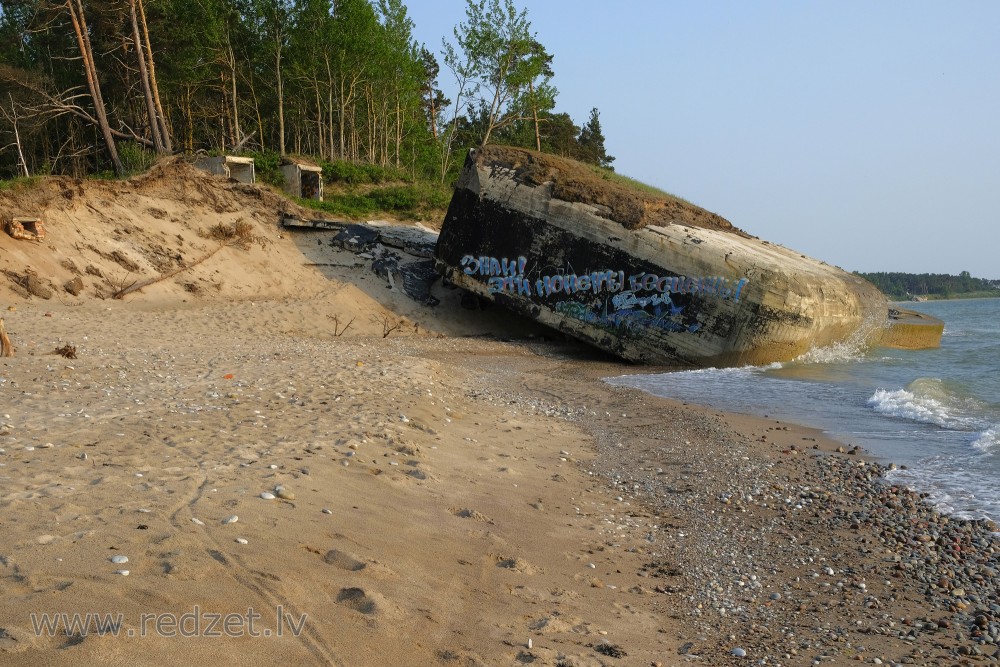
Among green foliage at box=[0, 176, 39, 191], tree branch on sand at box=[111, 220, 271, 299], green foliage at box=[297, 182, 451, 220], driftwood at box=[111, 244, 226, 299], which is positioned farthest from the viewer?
green foliage at box=[297, 182, 451, 220]

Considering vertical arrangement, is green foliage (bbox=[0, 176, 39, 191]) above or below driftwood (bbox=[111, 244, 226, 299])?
above

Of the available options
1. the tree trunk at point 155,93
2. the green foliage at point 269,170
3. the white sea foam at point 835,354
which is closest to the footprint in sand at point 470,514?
the white sea foam at point 835,354

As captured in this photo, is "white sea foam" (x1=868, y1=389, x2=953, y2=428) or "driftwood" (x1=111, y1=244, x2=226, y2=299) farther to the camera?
"driftwood" (x1=111, y1=244, x2=226, y2=299)

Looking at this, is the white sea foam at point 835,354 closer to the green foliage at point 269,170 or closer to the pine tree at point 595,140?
the green foliage at point 269,170

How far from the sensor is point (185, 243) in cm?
1708

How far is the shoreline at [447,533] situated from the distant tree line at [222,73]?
20712 millimetres

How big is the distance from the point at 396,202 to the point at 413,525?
19.2m

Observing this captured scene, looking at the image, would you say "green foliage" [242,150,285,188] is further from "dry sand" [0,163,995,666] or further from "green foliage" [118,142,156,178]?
"dry sand" [0,163,995,666]

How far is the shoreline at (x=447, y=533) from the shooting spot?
3488 millimetres

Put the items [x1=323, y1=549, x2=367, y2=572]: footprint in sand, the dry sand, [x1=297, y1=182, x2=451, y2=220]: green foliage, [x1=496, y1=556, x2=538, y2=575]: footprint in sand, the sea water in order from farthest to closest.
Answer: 1. [x1=297, y1=182, x2=451, y2=220]: green foliage
2. the sea water
3. [x1=496, y1=556, x2=538, y2=575]: footprint in sand
4. [x1=323, y1=549, x2=367, y2=572]: footprint in sand
5. the dry sand

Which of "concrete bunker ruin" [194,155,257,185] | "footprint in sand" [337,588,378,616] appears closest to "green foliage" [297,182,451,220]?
"concrete bunker ruin" [194,155,257,185]

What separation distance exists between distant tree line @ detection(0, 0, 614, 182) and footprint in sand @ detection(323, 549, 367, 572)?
2382cm

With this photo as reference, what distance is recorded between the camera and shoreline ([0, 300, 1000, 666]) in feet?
11.4

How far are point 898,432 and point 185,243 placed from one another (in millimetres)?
14523
